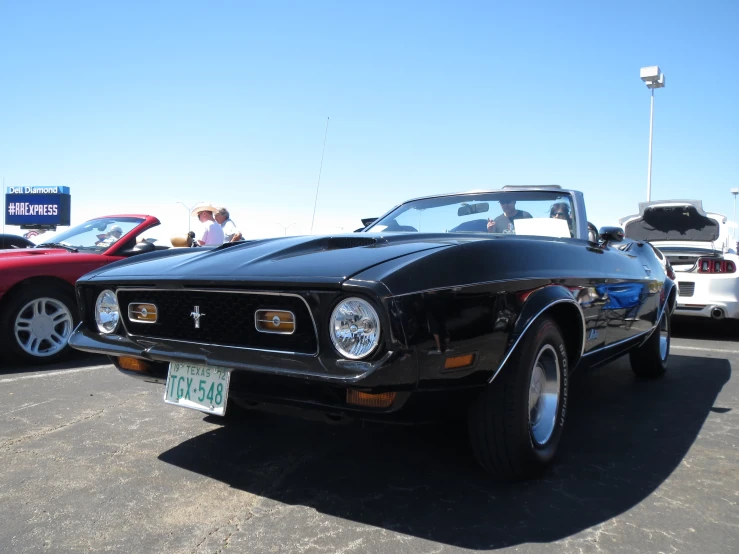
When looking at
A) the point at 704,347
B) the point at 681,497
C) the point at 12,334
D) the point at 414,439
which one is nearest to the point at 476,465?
the point at 414,439

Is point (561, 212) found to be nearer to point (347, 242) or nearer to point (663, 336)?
point (347, 242)

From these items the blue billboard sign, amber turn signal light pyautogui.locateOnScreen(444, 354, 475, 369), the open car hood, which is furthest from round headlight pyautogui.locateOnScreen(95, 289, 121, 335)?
the blue billboard sign

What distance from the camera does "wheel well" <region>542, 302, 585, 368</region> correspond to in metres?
2.62

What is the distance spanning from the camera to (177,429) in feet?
10.2

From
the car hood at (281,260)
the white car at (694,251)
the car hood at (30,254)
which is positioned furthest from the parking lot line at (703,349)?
the car hood at (30,254)

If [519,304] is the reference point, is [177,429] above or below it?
below

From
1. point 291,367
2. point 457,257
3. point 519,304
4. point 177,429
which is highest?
point 457,257

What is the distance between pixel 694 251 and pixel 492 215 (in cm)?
457

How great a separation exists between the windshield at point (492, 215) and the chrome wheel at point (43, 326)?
286 cm

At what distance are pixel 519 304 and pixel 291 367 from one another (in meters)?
0.87

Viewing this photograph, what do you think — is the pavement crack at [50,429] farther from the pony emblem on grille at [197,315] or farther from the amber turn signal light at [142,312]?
the pony emblem on grille at [197,315]

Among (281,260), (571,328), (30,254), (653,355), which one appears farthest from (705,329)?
(30,254)

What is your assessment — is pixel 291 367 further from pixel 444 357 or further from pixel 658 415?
pixel 658 415

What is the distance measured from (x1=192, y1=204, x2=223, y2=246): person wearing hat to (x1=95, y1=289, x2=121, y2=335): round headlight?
442cm
